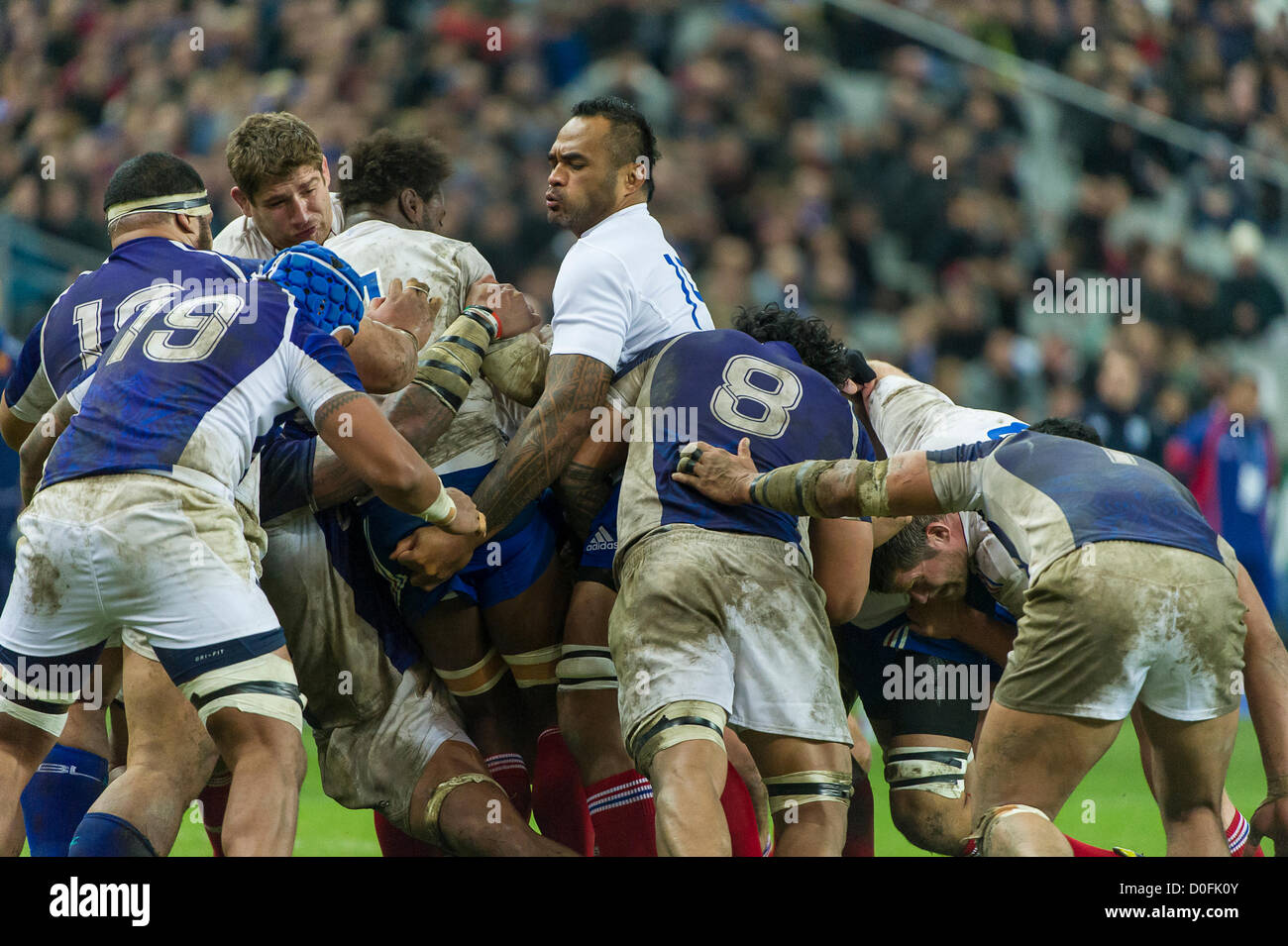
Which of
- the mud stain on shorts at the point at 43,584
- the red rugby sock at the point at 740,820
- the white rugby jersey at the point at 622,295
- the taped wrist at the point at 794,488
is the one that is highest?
the white rugby jersey at the point at 622,295

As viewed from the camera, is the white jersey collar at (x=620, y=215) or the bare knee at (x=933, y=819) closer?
the white jersey collar at (x=620, y=215)

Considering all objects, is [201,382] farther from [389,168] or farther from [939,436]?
[939,436]

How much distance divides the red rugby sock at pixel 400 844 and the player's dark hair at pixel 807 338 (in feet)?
6.52

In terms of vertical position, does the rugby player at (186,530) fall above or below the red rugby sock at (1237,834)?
above

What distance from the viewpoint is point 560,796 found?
4.75 m

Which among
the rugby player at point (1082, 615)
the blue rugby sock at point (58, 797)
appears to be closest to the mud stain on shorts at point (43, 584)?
the blue rugby sock at point (58, 797)

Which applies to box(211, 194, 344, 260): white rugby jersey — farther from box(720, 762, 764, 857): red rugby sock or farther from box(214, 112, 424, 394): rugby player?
box(720, 762, 764, 857): red rugby sock

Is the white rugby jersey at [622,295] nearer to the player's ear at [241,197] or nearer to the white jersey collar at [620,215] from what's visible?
the white jersey collar at [620,215]

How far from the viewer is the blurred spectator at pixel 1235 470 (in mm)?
9336

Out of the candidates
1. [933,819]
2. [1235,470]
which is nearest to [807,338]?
[933,819]

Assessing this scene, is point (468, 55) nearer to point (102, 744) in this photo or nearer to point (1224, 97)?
point (1224, 97)

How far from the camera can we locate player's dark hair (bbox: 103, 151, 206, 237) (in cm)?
430

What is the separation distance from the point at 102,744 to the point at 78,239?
5874 mm

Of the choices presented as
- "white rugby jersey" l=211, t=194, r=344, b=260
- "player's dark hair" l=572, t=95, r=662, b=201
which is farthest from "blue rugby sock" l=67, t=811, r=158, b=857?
"player's dark hair" l=572, t=95, r=662, b=201
